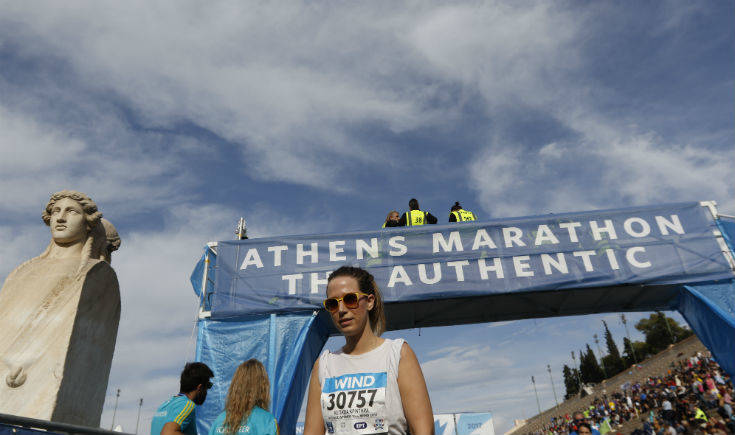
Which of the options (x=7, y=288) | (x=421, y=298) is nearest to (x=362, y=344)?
(x=7, y=288)

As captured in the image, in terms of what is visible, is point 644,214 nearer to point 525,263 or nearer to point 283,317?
point 525,263

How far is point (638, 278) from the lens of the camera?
701cm

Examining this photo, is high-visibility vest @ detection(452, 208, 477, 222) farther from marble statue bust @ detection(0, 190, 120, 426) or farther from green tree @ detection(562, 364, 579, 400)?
green tree @ detection(562, 364, 579, 400)

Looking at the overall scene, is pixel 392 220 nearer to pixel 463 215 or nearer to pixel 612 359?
pixel 463 215

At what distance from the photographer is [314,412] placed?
1.84 m

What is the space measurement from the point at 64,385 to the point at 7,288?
4.23 ft

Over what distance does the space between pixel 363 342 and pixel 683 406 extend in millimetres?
23367

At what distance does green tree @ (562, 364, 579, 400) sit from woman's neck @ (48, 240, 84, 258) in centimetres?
8464

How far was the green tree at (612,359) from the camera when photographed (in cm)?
6563

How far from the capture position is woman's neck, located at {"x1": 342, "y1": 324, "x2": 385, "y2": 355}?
1861 millimetres

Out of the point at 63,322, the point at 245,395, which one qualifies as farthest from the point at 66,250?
the point at 245,395

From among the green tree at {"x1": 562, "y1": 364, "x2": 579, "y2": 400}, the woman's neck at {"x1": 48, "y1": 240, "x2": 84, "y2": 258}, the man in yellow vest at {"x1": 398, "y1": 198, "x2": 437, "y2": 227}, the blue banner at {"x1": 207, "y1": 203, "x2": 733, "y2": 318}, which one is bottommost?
the woman's neck at {"x1": 48, "y1": 240, "x2": 84, "y2": 258}

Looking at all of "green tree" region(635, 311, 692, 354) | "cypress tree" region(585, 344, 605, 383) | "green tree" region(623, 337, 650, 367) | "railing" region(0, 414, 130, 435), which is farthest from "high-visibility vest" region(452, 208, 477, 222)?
"cypress tree" region(585, 344, 605, 383)

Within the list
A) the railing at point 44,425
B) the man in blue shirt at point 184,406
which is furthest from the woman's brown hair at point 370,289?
the man in blue shirt at point 184,406
